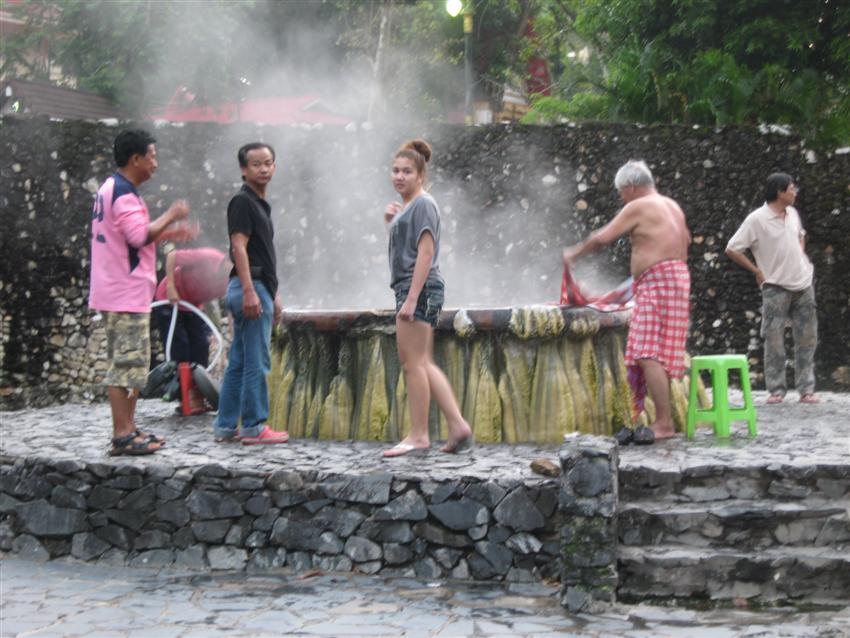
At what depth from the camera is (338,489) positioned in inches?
253

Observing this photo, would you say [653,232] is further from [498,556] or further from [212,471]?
[212,471]

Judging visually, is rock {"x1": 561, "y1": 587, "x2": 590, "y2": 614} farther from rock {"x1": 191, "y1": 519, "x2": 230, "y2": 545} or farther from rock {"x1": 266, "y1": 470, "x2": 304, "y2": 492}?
rock {"x1": 191, "y1": 519, "x2": 230, "y2": 545}

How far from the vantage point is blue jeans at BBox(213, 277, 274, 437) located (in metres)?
7.57

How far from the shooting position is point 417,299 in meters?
Result: 7.07

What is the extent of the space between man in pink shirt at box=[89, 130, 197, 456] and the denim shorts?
4.58 ft

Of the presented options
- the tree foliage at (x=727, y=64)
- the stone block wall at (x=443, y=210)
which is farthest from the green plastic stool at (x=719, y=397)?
the tree foliage at (x=727, y=64)

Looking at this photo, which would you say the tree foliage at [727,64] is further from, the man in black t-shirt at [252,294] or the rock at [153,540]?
the rock at [153,540]

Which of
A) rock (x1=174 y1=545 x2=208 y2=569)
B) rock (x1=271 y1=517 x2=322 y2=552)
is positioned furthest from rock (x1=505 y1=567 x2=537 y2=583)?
rock (x1=174 y1=545 x2=208 y2=569)

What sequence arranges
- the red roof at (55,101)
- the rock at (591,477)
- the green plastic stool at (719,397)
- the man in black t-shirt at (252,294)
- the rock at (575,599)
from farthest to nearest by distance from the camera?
the red roof at (55,101), the green plastic stool at (719,397), the man in black t-shirt at (252,294), the rock at (591,477), the rock at (575,599)

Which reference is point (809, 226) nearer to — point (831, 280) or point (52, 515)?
point (831, 280)

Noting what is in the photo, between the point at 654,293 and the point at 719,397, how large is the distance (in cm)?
85

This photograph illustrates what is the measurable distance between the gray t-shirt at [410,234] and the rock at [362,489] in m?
1.29

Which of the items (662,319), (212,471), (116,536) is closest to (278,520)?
(212,471)

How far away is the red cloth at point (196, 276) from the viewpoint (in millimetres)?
9219
